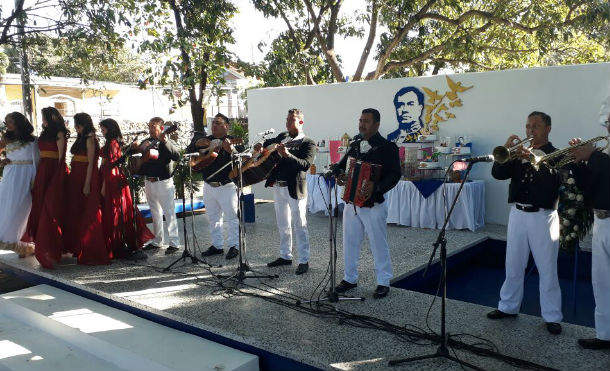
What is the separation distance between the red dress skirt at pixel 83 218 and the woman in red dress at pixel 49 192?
114mm

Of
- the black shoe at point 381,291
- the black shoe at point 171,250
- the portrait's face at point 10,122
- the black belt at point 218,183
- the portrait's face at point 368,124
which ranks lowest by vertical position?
the black shoe at point 381,291

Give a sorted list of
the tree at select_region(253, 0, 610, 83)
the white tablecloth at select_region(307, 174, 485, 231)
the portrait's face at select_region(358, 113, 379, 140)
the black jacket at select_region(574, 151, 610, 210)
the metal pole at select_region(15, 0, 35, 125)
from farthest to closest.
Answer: the tree at select_region(253, 0, 610, 83) < the white tablecloth at select_region(307, 174, 485, 231) < the metal pole at select_region(15, 0, 35, 125) < the portrait's face at select_region(358, 113, 379, 140) < the black jacket at select_region(574, 151, 610, 210)

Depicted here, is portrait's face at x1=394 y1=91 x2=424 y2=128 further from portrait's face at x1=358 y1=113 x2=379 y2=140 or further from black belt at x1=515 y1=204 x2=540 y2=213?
black belt at x1=515 y1=204 x2=540 y2=213

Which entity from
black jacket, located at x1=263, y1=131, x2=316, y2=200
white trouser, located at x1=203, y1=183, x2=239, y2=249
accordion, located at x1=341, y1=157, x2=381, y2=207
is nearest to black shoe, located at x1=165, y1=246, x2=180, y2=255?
white trouser, located at x1=203, y1=183, x2=239, y2=249

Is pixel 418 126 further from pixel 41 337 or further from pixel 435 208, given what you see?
pixel 41 337

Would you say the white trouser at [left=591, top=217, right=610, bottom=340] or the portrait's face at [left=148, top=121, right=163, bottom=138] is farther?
the portrait's face at [left=148, top=121, right=163, bottom=138]

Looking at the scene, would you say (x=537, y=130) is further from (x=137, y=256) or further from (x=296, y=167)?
(x=137, y=256)

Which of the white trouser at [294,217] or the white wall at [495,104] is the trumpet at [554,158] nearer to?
the white trouser at [294,217]

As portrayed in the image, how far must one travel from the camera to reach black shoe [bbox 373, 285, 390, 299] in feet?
15.5

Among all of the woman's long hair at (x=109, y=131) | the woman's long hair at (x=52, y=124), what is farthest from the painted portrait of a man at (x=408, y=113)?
the woman's long hair at (x=52, y=124)

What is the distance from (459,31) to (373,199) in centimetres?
1047

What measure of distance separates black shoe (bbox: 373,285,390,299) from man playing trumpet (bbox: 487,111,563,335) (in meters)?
1.21

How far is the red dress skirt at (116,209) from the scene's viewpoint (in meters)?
6.20

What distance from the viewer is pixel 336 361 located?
3.46 meters
